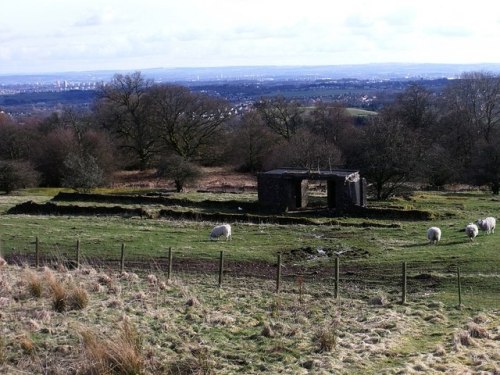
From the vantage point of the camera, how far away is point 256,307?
59.3ft

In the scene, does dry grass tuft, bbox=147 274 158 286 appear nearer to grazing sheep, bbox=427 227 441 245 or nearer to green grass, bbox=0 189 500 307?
green grass, bbox=0 189 500 307

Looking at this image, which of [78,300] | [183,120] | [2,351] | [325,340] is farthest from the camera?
[183,120]

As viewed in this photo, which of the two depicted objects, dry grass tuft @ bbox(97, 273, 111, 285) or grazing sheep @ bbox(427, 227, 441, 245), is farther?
grazing sheep @ bbox(427, 227, 441, 245)

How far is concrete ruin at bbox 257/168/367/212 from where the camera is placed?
4359 centimetres

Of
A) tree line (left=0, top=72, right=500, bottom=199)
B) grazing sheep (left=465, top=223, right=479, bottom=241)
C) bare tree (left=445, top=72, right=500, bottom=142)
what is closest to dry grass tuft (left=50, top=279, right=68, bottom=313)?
grazing sheep (left=465, top=223, right=479, bottom=241)

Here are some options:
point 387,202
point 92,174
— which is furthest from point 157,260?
point 92,174

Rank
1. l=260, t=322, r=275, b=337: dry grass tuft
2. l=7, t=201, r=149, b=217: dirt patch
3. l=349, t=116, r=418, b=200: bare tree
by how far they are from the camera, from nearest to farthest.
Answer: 1. l=260, t=322, r=275, b=337: dry grass tuft
2. l=7, t=201, r=149, b=217: dirt patch
3. l=349, t=116, r=418, b=200: bare tree

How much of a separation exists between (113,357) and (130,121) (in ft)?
241

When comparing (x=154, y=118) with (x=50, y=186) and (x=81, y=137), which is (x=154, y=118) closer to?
(x=81, y=137)

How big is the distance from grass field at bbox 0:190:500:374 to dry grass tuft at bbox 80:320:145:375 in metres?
0.03

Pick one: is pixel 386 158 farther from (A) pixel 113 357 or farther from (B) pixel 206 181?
(A) pixel 113 357

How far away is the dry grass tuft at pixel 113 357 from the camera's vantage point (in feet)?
35.8

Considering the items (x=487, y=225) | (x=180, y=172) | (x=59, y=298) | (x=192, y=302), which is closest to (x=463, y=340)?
(x=192, y=302)

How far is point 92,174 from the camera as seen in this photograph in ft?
193
